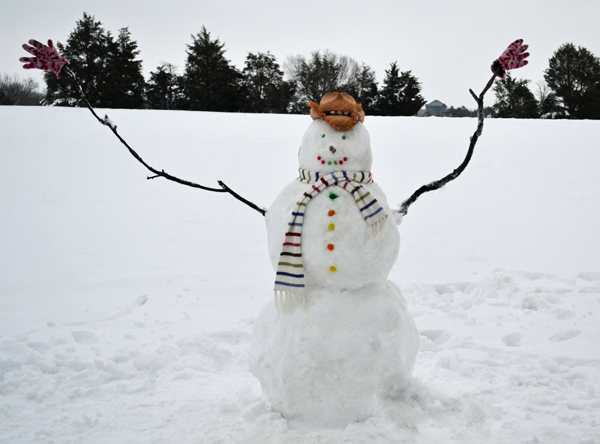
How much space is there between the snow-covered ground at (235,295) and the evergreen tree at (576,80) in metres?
13.1

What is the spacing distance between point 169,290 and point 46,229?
3.98 m

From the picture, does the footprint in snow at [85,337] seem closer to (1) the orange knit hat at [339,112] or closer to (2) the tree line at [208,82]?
(1) the orange knit hat at [339,112]

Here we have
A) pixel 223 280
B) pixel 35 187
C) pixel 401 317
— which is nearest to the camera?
pixel 401 317

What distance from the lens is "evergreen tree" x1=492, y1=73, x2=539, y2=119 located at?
2538 cm

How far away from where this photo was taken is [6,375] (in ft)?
12.4

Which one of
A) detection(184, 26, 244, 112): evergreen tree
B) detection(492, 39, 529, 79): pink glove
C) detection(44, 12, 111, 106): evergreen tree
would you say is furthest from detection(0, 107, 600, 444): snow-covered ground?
detection(184, 26, 244, 112): evergreen tree

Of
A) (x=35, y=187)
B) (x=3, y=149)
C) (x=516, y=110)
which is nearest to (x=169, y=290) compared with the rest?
(x=35, y=187)

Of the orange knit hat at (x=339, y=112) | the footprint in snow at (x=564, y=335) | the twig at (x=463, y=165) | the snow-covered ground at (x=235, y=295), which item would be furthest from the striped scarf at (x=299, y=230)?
the footprint in snow at (x=564, y=335)

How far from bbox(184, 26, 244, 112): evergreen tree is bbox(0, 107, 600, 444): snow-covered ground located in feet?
37.0

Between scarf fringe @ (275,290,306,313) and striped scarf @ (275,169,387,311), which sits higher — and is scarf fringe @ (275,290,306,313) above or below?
below

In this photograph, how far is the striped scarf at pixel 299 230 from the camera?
2.83 m

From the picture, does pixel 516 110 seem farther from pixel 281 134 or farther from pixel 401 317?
pixel 401 317

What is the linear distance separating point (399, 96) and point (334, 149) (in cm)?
2204

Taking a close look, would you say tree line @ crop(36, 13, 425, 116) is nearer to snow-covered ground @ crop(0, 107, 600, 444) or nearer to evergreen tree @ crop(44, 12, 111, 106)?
evergreen tree @ crop(44, 12, 111, 106)
